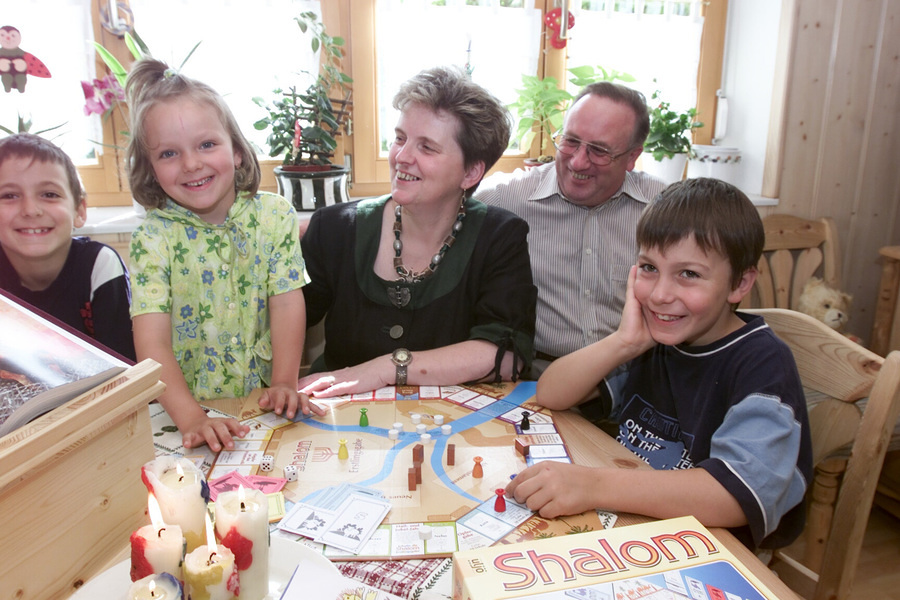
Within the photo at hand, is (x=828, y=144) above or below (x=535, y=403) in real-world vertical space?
above

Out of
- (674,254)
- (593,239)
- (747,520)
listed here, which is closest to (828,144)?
(593,239)

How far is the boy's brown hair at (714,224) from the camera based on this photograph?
1128 mm

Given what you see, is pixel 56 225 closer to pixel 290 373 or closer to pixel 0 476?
pixel 290 373

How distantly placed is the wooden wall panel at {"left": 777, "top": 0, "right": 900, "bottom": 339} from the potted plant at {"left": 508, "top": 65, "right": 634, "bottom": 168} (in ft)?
2.62

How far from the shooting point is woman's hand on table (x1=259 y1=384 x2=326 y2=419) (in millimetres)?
1196

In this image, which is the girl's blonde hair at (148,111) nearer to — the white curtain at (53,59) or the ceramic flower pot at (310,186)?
the ceramic flower pot at (310,186)

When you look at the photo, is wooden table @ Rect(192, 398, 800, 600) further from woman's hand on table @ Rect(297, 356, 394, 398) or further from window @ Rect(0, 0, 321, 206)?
window @ Rect(0, 0, 321, 206)

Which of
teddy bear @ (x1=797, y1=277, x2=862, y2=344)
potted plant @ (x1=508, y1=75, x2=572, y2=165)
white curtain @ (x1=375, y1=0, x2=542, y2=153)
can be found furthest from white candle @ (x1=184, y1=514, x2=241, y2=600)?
teddy bear @ (x1=797, y1=277, x2=862, y2=344)

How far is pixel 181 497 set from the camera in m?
0.64

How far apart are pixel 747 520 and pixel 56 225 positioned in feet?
4.83

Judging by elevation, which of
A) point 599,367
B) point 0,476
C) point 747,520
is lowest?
point 747,520

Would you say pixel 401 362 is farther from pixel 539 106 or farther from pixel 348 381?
pixel 539 106

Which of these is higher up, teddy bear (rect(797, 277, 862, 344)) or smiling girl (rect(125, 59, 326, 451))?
smiling girl (rect(125, 59, 326, 451))

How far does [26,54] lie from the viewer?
2.07m
